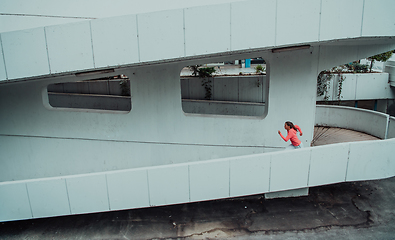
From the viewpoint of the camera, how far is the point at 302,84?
764 cm

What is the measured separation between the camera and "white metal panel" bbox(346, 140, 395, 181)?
21.2ft

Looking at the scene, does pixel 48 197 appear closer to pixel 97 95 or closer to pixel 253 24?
pixel 253 24

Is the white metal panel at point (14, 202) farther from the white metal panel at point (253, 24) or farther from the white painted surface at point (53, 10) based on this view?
the white metal panel at point (253, 24)

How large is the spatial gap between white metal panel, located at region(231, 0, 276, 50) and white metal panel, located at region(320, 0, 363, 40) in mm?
1049

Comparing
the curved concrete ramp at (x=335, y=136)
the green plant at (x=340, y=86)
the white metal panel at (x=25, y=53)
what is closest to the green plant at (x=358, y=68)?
the green plant at (x=340, y=86)

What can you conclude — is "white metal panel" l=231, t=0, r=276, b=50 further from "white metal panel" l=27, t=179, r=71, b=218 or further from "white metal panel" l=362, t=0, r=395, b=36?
"white metal panel" l=27, t=179, r=71, b=218

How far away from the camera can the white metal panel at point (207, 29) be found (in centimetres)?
532

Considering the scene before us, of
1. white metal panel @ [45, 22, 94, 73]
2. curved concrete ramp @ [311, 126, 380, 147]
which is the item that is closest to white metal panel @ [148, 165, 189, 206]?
white metal panel @ [45, 22, 94, 73]

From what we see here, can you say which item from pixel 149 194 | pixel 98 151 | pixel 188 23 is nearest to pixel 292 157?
pixel 149 194

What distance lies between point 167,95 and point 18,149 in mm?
5124

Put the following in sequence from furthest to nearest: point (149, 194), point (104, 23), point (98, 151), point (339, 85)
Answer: point (339, 85) → point (98, 151) → point (149, 194) → point (104, 23)

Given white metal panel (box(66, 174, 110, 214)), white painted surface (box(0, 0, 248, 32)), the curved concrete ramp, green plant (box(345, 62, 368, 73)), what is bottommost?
the curved concrete ramp

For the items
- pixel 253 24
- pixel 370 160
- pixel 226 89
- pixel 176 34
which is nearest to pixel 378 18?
pixel 253 24

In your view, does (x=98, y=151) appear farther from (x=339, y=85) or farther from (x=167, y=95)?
(x=339, y=85)
